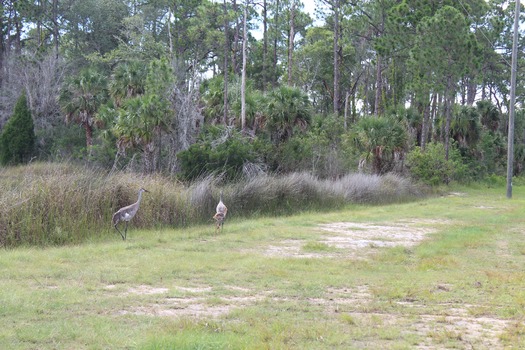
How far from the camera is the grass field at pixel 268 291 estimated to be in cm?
627

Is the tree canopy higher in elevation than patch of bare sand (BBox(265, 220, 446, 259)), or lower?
higher

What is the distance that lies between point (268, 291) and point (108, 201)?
8388 mm

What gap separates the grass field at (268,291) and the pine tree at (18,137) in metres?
25.0

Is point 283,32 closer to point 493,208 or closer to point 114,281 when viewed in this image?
point 493,208

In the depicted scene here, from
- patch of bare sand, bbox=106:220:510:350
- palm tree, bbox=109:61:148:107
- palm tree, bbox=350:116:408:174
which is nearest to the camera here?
patch of bare sand, bbox=106:220:510:350

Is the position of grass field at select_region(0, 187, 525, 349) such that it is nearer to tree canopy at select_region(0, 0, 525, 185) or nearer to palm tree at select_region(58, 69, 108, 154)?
tree canopy at select_region(0, 0, 525, 185)

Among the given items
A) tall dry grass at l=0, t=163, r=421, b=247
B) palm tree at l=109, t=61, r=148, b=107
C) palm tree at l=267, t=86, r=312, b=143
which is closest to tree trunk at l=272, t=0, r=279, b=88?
palm tree at l=109, t=61, r=148, b=107

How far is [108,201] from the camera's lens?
638 inches

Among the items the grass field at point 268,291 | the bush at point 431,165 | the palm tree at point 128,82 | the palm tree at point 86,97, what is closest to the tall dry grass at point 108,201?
the grass field at point 268,291

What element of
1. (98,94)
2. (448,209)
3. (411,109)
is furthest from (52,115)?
(448,209)

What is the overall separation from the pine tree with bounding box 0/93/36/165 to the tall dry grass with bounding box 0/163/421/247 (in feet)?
66.5

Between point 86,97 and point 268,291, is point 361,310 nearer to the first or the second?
point 268,291

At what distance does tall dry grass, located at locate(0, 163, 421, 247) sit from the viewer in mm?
14102

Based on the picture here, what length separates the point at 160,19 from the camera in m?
53.6
